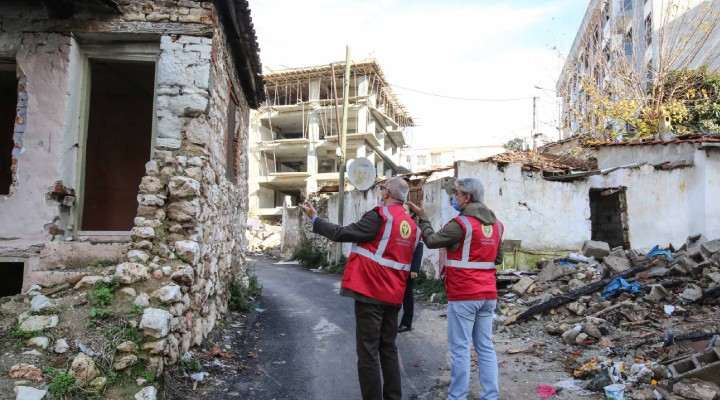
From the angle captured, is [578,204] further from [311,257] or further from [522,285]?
[311,257]

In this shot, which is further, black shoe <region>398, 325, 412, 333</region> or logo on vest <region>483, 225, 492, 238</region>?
black shoe <region>398, 325, 412, 333</region>

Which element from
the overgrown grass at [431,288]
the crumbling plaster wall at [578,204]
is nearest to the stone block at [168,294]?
the overgrown grass at [431,288]

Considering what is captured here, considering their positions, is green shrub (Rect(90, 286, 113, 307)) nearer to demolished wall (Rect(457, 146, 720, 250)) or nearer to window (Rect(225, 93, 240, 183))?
window (Rect(225, 93, 240, 183))

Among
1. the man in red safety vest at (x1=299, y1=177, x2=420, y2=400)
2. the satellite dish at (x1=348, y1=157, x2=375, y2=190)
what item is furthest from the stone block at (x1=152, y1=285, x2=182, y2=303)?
the satellite dish at (x1=348, y1=157, x2=375, y2=190)

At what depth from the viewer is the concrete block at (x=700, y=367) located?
3871 mm

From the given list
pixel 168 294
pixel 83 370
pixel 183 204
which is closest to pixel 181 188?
pixel 183 204

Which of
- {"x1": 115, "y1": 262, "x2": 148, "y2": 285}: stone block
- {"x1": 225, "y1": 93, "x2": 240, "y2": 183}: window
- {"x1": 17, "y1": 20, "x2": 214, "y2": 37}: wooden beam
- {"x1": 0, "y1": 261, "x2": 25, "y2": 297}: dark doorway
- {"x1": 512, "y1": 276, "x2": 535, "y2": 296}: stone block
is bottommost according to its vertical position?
{"x1": 512, "y1": 276, "x2": 535, "y2": 296}: stone block

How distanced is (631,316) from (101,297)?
259 inches

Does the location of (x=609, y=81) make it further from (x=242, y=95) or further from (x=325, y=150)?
(x=325, y=150)

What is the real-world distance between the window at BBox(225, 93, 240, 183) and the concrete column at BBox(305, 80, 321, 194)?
26012 millimetres

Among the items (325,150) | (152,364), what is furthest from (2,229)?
(325,150)

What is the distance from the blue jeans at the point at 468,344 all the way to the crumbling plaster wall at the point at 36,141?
14.7 ft

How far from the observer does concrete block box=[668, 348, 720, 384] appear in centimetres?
387

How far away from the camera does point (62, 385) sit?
3.36 m
